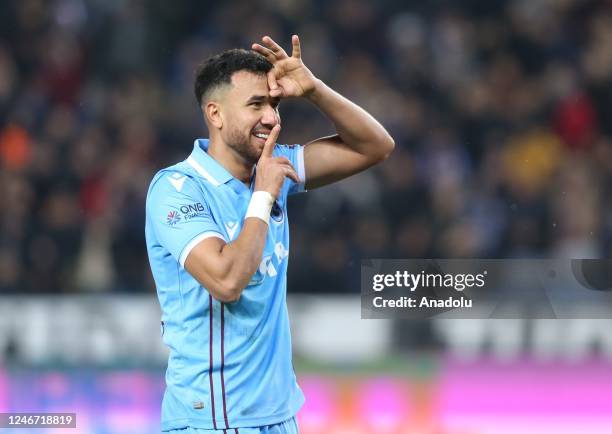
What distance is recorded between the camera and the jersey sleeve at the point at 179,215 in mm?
3555

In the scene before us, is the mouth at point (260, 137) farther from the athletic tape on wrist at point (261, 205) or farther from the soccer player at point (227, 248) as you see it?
the athletic tape on wrist at point (261, 205)

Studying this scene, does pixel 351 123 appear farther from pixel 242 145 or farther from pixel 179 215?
pixel 179 215

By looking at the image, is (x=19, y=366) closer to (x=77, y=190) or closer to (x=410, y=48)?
(x=77, y=190)

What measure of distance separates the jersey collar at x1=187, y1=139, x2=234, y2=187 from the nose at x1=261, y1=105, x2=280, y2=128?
221 mm

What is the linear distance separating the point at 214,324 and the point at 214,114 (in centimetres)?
74

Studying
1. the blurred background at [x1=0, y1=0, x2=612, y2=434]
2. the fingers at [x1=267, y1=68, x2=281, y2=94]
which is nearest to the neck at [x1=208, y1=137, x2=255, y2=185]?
the fingers at [x1=267, y1=68, x2=281, y2=94]

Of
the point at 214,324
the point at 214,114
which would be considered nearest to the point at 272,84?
the point at 214,114

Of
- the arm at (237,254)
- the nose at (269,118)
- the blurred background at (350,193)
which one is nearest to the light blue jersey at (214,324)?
the arm at (237,254)

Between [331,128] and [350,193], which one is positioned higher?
[331,128]

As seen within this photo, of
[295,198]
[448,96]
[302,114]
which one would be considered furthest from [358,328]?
[448,96]

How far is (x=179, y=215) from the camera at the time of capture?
361 cm

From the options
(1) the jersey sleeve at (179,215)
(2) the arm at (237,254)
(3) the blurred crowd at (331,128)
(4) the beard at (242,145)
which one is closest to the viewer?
(2) the arm at (237,254)

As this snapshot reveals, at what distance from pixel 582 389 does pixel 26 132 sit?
14.0 feet

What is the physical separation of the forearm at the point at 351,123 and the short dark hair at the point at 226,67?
24cm
